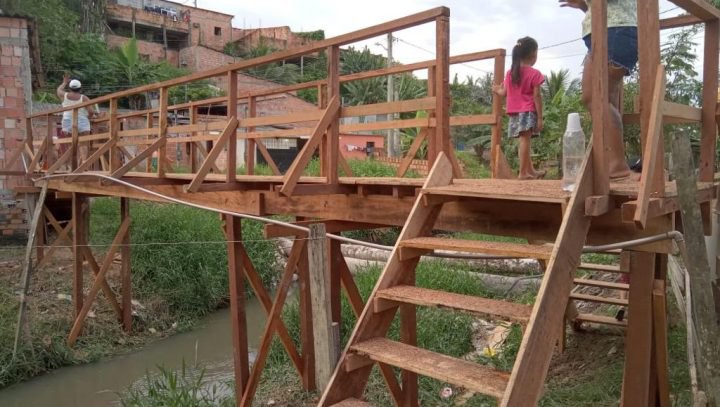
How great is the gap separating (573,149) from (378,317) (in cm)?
123

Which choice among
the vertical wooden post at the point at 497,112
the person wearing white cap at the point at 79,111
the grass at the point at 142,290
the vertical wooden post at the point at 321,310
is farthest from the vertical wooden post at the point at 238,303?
the person wearing white cap at the point at 79,111

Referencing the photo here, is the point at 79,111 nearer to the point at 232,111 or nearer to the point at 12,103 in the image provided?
the point at 12,103

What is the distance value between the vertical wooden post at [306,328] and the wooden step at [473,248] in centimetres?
227

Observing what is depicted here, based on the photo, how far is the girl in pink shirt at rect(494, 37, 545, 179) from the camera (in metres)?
4.59

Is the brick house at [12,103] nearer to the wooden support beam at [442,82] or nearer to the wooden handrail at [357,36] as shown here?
the wooden handrail at [357,36]

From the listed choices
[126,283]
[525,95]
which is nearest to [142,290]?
[126,283]

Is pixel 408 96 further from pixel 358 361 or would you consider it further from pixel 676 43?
pixel 358 361

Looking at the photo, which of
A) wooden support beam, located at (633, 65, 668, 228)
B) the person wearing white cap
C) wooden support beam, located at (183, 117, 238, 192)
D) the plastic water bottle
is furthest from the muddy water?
wooden support beam, located at (633, 65, 668, 228)

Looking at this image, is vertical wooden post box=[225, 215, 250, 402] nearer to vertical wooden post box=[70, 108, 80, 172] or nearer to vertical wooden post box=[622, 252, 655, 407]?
vertical wooden post box=[622, 252, 655, 407]

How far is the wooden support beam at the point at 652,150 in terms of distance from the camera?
7.73 ft

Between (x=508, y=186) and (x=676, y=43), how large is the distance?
10258 mm

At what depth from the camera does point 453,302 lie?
2.62 m

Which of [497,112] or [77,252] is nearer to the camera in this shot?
[497,112]

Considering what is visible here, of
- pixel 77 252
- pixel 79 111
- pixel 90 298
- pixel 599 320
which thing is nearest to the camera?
pixel 599 320
